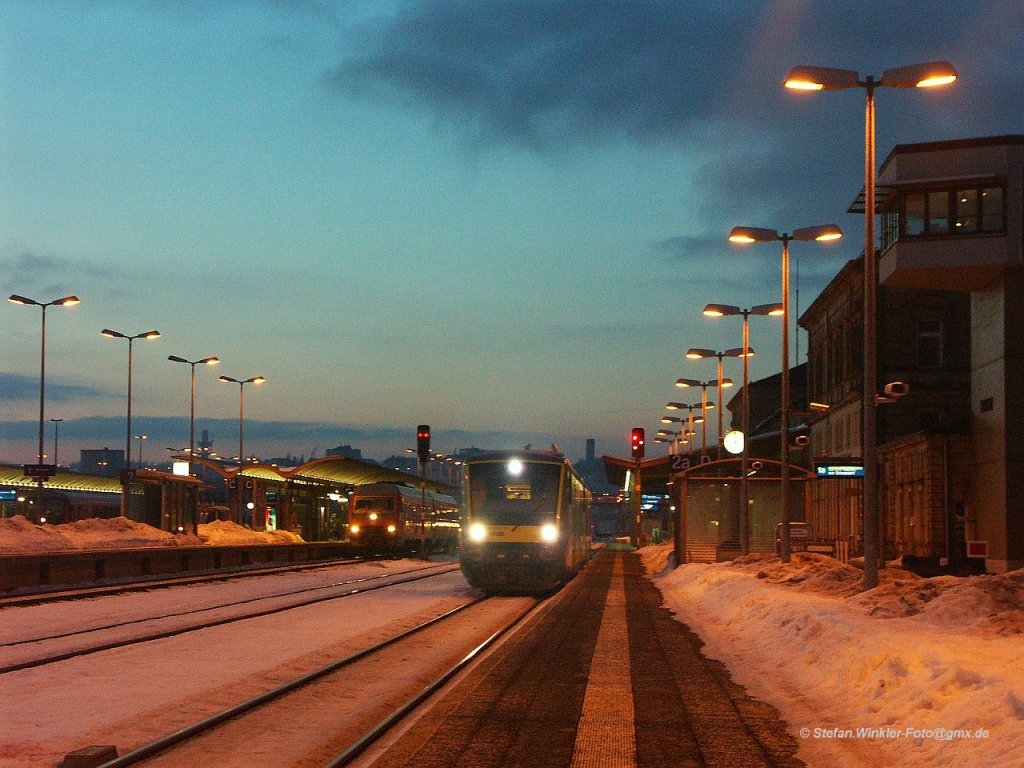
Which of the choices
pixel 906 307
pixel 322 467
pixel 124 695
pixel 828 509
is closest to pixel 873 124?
pixel 124 695

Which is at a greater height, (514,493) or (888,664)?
(514,493)

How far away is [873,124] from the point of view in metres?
21.3

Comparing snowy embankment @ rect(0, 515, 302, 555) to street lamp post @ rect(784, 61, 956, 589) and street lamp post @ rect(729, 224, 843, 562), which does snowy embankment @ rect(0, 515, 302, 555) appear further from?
street lamp post @ rect(784, 61, 956, 589)

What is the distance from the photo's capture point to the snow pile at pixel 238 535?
60.1m

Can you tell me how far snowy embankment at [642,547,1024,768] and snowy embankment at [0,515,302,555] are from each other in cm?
2591

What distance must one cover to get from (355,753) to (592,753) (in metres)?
1.85

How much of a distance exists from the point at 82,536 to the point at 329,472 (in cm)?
1565

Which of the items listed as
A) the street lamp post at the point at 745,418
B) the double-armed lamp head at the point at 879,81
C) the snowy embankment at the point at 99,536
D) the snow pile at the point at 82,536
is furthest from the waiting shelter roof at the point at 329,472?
the double-armed lamp head at the point at 879,81

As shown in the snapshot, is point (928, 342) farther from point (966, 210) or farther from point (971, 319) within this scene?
point (966, 210)

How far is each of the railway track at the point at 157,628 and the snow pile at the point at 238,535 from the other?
27.2m

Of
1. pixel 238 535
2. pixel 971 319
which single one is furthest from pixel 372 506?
pixel 971 319

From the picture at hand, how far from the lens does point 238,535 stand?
62750 millimetres

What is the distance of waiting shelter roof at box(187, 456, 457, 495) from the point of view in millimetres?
54688

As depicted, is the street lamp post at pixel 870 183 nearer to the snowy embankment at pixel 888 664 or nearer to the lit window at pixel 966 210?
the snowy embankment at pixel 888 664
